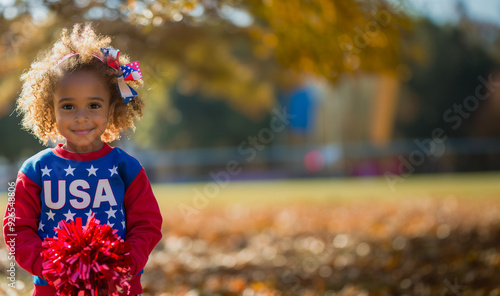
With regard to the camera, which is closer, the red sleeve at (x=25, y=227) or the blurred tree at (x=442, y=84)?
the red sleeve at (x=25, y=227)

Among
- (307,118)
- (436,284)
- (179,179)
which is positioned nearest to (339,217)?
(436,284)

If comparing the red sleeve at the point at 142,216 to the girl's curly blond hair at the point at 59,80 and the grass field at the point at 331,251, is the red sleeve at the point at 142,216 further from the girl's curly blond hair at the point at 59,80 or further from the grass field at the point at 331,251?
the grass field at the point at 331,251

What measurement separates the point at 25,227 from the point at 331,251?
16.5ft

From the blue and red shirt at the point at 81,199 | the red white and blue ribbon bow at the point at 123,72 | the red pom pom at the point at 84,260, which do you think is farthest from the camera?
the red white and blue ribbon bow at the point at 123,72

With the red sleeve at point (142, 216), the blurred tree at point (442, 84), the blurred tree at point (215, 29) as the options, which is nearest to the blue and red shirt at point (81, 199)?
the red sleeve at point (142, 216)

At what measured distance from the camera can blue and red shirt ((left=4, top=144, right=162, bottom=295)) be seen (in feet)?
7.32

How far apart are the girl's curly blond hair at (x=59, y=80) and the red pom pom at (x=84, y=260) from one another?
1.65ft

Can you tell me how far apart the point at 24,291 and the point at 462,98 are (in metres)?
28.2

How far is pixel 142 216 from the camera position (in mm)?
2293

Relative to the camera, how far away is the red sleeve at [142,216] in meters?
2.25

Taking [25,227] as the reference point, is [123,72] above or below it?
above

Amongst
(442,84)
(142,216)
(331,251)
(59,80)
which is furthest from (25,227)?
(442,84)

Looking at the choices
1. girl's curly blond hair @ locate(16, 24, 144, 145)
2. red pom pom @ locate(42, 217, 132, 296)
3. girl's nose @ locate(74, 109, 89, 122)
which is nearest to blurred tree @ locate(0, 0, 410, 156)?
girl's curly blond hair @ locate(16, 24, 144, 145)

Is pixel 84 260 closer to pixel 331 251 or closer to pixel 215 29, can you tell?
pixel 331 251
